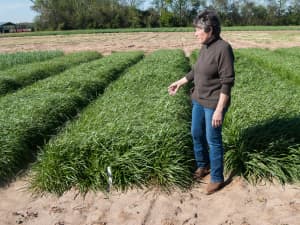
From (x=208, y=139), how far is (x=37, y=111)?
408 cm

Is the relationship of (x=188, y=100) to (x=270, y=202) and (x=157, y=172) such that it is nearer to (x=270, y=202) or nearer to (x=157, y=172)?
(x=157, y=172)

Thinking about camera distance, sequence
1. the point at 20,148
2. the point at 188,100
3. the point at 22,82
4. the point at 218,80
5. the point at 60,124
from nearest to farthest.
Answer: the point at 218,80 → the point at 20,148 → the point at 60,124 → the point at 188,100 → the point at 22,82

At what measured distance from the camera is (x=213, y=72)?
12.4 feet

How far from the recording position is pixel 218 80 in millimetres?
3820

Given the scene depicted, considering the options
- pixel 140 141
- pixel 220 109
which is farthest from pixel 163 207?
pixel 220 109

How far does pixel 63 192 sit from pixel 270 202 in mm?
2546

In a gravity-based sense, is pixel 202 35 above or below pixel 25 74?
above

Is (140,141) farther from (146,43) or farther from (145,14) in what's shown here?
(145,14)

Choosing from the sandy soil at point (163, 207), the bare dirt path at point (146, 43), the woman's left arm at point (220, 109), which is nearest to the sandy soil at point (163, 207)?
the sandy soil at point (163, 207)

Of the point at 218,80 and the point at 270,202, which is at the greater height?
the point at 218,80

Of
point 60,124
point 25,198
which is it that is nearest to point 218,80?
point 25,198

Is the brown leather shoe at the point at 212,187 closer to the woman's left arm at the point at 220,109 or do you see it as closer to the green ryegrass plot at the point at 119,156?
the green ryegrass plot at the point at 119,156

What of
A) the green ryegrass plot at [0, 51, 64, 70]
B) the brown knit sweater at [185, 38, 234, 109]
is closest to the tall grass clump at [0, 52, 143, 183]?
the brown knit sweater at [185, 38, 234, 109]

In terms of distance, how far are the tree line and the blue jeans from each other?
211ft
